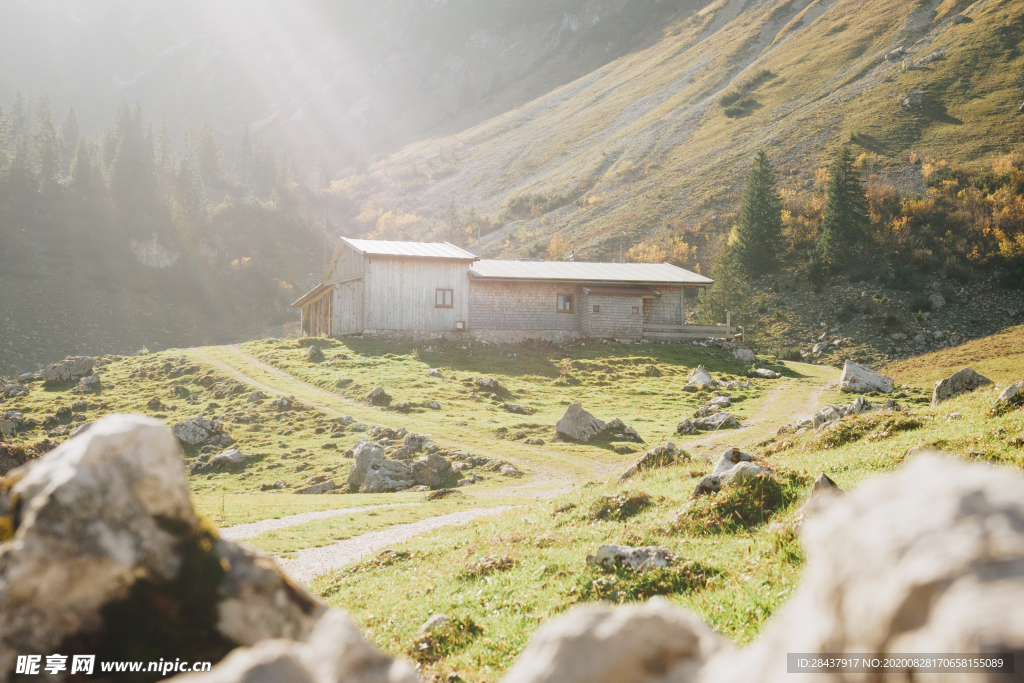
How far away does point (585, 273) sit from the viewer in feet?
190

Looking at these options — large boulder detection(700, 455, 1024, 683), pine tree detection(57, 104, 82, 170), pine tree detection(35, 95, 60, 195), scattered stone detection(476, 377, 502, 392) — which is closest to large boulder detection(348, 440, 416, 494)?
scattered stone detection(476, 377, 502, 392)

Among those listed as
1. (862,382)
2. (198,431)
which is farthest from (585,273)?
(198,431)

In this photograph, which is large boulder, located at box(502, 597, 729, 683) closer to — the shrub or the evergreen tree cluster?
the shrub

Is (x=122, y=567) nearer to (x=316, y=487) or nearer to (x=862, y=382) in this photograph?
(x=316, y=487)

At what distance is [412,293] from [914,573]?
173 feet

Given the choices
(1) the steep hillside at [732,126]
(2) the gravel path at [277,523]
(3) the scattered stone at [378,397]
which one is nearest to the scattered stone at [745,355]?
(3) the scattered stone at [378,397]

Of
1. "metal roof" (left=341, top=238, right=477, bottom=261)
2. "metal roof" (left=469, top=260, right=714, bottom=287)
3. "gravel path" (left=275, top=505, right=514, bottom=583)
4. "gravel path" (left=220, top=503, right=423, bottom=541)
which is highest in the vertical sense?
"metal roof" (left=341, top=238, right=477, bottom=261)

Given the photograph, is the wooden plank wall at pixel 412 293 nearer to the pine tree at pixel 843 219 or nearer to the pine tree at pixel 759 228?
the pine tree at pixel 759 228

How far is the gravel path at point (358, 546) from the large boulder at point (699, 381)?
85.2 ft

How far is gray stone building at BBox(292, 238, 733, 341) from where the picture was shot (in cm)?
5247

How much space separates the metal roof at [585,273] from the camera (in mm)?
54312

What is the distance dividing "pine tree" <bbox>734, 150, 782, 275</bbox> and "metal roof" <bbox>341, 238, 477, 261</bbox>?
116 feet

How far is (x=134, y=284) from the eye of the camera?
9544 cm

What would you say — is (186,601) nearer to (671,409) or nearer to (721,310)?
(671,409)
